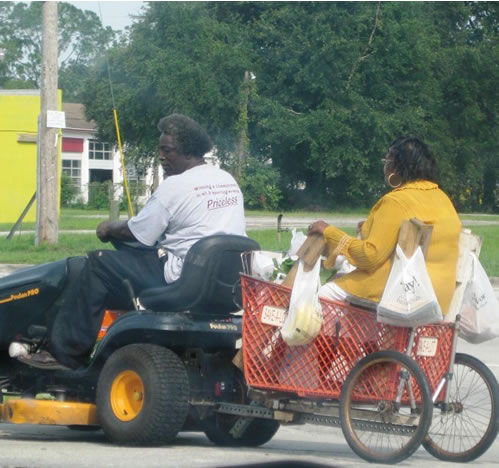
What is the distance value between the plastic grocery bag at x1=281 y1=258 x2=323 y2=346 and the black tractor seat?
571 millimetres


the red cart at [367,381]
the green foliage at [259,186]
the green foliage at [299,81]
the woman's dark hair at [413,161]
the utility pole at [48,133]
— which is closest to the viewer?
the red cart at [367,381]

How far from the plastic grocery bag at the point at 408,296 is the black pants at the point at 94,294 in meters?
1.41

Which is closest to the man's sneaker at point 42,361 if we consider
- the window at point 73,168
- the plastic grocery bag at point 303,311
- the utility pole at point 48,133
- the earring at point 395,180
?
the plastic grocery bag at point 303,311

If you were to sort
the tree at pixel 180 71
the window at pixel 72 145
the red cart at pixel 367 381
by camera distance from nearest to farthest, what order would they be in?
the red cart at pixel 367 381 → the tree at pixel 180 71 → the window at pixel 72 145

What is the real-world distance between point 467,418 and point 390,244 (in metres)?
1.07

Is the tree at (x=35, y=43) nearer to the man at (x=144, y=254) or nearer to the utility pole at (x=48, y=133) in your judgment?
the utility pole at (x=48, y=133)

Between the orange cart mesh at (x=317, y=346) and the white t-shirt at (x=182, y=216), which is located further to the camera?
the white t-shirt at (x=182, y=216)

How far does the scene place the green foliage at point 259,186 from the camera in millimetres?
55406

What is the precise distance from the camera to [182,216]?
692cm

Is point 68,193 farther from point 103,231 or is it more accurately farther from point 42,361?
point 103,231

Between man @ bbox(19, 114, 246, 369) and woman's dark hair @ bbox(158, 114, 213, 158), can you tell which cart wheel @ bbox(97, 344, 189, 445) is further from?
woman's dark hair @ bbox(158, 114, 213, 158)

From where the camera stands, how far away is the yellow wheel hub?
670 cm

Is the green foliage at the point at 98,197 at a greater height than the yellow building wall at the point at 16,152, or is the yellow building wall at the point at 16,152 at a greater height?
the yellow building wall at the point at 16,152

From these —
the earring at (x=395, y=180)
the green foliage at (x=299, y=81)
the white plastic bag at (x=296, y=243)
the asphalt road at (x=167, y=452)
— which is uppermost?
the green foliage at (x=299, y=81)
